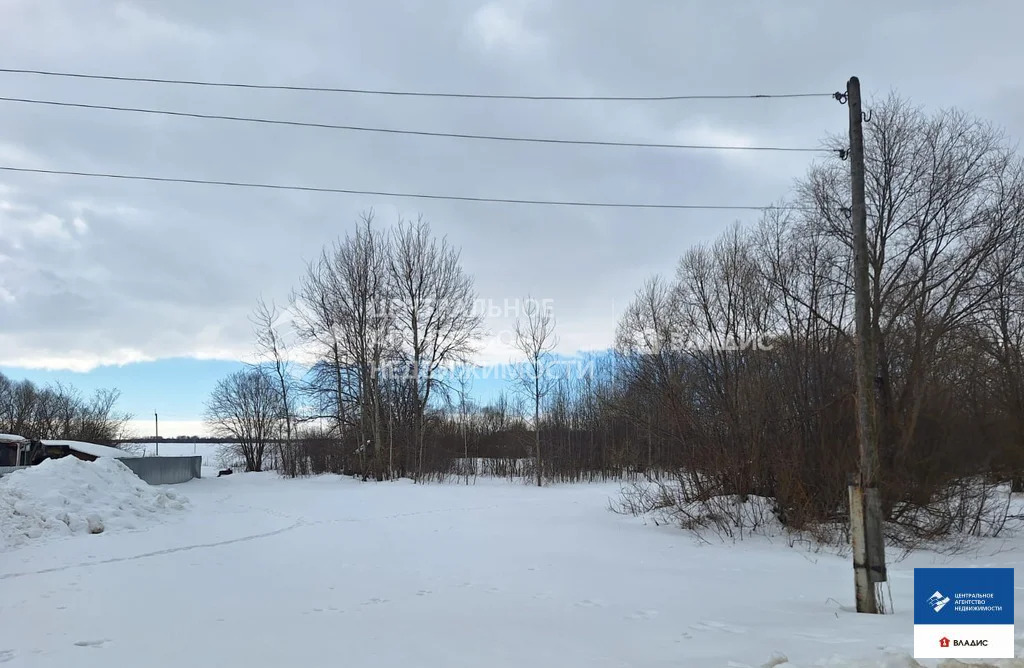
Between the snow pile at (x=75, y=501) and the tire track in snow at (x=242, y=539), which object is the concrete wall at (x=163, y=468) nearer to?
the tire track in snow at (x=242, y=539)

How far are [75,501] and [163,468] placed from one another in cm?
1867

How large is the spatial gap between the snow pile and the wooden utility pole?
13.5 m

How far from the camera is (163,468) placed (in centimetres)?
3183

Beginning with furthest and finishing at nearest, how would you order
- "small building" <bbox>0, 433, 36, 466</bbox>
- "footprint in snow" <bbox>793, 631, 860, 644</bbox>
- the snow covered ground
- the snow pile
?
"small building" <bbox>0, 433, 36, 466</bbox> < the snow pile < "footprint in snow" <bbox>793, 631, 860, 644</bbox> < the snow covered ground

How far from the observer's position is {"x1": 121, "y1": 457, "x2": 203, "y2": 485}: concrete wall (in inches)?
1153

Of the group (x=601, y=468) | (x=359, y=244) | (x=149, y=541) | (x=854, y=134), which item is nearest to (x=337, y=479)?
(x=359, y=244)

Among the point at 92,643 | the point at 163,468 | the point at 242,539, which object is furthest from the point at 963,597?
the point at 163,468

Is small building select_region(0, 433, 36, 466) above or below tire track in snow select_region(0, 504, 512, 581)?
above

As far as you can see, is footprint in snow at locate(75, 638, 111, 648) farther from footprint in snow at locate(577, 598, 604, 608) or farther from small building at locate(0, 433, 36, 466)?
small building at locate(0, 433, 36, 466)

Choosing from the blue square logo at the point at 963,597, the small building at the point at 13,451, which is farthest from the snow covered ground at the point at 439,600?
the small building at the point at 13,451

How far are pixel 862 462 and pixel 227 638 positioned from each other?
722 centimetres

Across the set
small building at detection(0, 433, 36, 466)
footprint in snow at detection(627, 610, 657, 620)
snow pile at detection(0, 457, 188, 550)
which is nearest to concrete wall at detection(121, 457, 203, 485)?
small building at detection(0, 433, 36, 466)

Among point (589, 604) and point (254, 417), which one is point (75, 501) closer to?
point (589, 604)

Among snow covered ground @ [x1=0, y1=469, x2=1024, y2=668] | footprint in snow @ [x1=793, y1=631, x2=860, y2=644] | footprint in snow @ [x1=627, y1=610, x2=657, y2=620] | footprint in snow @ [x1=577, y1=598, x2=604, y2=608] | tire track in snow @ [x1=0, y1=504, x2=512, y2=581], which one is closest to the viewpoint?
snow covered ground @ [x1=0, y1=469, x2=1024, y2=668]
